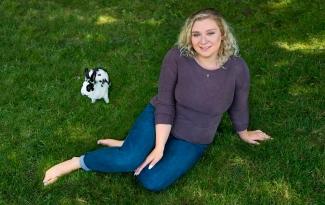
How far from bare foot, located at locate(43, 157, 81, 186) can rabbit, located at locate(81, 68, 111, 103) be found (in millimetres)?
1202

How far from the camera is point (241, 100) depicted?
5.03 m

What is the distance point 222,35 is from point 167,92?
0.72 metres

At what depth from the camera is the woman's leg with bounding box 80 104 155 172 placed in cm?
477

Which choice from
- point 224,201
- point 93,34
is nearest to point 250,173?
point 224,201

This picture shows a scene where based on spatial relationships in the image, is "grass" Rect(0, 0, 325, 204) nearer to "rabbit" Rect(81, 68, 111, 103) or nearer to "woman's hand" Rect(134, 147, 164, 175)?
"rabbit" Rect(81, 68, 111, 103)

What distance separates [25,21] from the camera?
8.44 meters

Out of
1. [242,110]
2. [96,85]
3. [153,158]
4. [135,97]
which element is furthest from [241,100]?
[96,85]

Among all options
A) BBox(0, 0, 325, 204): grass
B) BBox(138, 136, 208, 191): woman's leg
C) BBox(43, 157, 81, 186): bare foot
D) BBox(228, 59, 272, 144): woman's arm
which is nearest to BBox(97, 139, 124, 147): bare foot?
BBox(0, 0, 325, 204): grass

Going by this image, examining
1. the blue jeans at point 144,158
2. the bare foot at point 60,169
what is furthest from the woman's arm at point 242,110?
the bare foot at point 60,169

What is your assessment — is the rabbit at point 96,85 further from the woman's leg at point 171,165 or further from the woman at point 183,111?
the woman's leg at point 171,165

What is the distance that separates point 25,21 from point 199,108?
14.9 ft

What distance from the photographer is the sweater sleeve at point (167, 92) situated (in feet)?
15.9

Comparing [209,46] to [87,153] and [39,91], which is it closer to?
[87,153]

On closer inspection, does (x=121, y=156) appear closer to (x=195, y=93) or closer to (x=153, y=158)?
(x=153, y=158)
